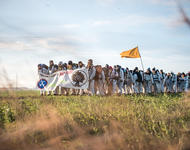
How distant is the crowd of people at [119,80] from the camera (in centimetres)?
1864

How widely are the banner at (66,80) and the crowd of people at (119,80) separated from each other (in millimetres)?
423

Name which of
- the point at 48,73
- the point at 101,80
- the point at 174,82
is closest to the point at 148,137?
the point at 101,80

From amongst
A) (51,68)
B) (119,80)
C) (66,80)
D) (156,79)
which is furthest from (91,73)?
(156,79)

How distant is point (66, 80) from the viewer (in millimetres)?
18547

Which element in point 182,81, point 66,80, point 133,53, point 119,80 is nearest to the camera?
point 66,80

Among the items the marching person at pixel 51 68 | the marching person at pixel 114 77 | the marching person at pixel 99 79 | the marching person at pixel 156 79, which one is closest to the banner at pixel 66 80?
the marching person at pixel 51 68

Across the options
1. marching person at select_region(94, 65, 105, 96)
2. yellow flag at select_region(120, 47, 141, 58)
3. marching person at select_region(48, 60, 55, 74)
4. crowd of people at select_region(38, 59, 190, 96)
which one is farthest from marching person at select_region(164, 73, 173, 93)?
marching person at select_region(48, 60, 55, 74)

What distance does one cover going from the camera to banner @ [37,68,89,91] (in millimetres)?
17672

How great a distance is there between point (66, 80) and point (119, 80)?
555cm

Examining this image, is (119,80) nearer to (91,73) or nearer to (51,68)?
(91,73)

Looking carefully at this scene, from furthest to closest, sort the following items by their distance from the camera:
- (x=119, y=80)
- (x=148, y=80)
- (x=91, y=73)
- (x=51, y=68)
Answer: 1. (x=148, y=80)
2. (x=119, y=80)
3. (x=51, y=68)
4. (x=91, y=73)

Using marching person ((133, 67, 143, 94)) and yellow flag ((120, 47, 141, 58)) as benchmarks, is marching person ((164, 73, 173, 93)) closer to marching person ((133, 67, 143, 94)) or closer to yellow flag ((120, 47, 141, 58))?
marching person ((133, 67, 143, 94))

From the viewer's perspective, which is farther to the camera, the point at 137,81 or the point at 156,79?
the point at 156,79

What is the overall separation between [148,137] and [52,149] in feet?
5.39
